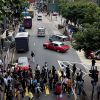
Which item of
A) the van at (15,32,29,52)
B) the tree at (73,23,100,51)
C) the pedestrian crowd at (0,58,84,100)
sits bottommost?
the van at (15,32,29,52)

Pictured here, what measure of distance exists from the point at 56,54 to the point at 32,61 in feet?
19.7

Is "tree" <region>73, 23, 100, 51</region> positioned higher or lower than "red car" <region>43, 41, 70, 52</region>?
higher

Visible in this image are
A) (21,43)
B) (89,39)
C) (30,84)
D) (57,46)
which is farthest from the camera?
(57,46)

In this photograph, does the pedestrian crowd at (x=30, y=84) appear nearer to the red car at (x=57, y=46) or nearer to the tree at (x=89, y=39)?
the tree at (x=89, y=39)

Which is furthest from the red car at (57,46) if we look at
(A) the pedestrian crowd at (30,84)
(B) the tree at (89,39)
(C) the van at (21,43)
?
(A) the pedestrian crowd at (30,84)

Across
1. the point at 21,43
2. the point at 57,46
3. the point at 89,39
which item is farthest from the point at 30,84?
the point at 57,46

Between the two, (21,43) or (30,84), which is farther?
(21,43)

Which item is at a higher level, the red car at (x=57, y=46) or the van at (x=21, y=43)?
the van at (x=21, y=43)

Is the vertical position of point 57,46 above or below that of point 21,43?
below

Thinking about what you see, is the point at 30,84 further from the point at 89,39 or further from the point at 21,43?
the point at 21,43

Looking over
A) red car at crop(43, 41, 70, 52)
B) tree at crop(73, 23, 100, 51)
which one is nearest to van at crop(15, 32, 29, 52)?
red car at crop(43, 41, 70, 52)

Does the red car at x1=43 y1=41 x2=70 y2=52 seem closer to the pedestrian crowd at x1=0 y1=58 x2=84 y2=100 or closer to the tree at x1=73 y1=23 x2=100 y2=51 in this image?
the tree at x1=73 y1=23 x2=100 y2=51

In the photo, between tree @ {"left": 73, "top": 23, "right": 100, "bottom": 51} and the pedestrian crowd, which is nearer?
the pedestrian crowd

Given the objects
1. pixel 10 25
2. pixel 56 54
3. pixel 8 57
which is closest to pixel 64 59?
pixel 56 54
